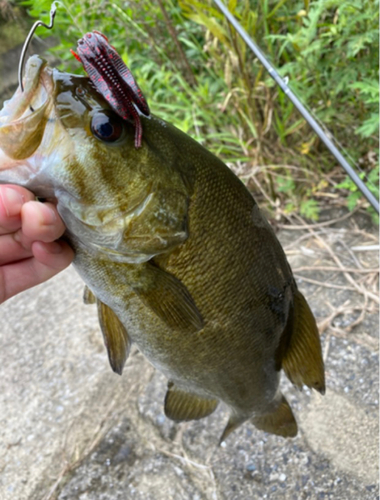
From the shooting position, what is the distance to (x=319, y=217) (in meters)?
2.84

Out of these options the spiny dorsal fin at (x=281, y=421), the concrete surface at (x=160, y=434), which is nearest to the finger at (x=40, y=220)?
the spiny dorsal fin at (x=281, y=421)

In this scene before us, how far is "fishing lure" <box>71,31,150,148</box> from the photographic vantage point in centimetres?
77

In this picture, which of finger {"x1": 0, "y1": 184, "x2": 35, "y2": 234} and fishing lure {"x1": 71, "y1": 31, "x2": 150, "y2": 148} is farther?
finger {"x1": 0, "y1": 184, "x2": 35, "y2": 234}

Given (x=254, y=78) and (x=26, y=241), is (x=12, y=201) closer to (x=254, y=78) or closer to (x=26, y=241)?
(x=26, y=241)

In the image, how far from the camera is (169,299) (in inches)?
41.6

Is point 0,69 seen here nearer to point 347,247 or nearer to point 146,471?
point 347,247

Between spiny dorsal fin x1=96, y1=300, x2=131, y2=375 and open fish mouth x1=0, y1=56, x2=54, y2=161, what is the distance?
0.49 m

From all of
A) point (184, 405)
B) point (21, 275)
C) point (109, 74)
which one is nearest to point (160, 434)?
point (184, 405)

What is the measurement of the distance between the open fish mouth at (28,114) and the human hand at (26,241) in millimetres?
87

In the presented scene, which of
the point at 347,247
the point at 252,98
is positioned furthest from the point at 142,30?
the point at 347,247

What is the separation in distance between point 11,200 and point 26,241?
0.25m

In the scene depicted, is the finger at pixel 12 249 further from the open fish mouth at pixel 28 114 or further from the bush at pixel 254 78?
the bush at pixel 254 78

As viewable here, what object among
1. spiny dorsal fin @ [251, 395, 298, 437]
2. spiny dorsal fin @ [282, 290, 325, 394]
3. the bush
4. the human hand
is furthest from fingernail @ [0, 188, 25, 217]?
the bush

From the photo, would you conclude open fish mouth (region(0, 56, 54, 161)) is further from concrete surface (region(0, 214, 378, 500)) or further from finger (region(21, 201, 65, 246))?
concrete surface (region(0, 214, 378, 500))
